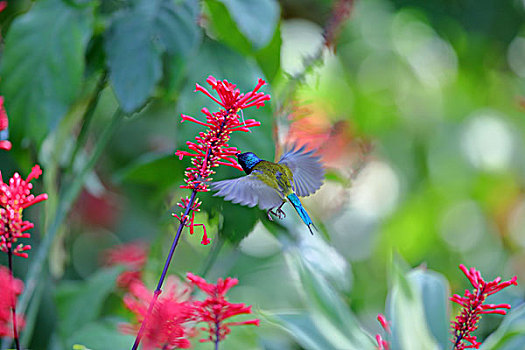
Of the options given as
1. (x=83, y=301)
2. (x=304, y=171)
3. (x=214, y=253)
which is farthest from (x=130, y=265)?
(x=304, y=171)

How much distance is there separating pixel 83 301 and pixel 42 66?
0.63 ft

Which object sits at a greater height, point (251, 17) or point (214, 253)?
point (251, 17)

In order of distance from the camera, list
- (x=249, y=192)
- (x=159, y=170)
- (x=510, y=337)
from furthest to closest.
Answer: (x=159, y=170) < (x=510, y=337) < (x=249, y=192)

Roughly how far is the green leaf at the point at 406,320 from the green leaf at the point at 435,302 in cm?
3

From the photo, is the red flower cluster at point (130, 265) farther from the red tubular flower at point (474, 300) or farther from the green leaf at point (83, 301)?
the red tubular flower at point (474, 300)

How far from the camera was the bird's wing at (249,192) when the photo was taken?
0.23m

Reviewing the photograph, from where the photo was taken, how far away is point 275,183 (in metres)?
0.26

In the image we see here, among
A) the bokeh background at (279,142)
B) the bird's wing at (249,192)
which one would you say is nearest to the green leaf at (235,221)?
the bokeh background at (279,142)

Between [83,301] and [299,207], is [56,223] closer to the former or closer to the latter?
[83,301]

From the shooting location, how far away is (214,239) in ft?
1.35

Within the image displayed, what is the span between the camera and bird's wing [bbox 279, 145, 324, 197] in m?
0.27

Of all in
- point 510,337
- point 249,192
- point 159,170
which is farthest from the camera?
point 159,170

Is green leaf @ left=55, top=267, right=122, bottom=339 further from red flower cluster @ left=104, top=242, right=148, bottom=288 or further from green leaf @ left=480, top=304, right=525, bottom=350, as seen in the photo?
green leaf @ left=480, top=304, right=525, bottom=350

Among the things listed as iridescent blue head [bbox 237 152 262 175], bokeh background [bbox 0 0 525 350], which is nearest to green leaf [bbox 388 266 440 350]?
bokeh background [bbox 0 0 525 350]
